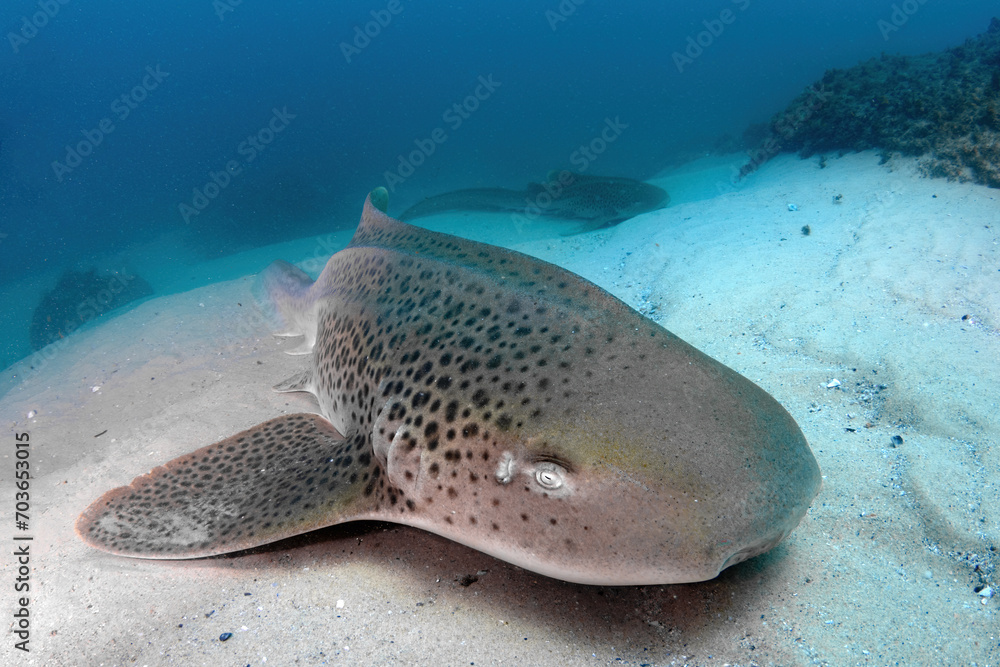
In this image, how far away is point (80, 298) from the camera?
56.6ft

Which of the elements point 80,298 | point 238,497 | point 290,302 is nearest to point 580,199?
point 290,302

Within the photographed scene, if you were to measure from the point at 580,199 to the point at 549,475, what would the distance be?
38.6 feet

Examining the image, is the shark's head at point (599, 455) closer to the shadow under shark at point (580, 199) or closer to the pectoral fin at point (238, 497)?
the pectoral fin at point (238, 497)

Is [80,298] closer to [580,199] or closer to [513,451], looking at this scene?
[580,199]

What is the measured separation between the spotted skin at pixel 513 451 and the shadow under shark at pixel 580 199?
31.0 feet

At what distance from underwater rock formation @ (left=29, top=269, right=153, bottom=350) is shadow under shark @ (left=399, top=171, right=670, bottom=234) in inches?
440

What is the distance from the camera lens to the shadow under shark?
1231 cm

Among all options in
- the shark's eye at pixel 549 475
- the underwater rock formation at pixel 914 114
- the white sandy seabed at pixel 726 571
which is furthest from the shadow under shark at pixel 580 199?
the shark's eye at pixel 549 475

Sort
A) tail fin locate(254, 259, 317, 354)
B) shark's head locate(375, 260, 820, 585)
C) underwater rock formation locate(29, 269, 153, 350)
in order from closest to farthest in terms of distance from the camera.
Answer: shark's head locate(375, 260, 820, 585) < tail fin locate(254, 259, 317, 354) < underwater rock formation locate(29, 269, 153, 350)

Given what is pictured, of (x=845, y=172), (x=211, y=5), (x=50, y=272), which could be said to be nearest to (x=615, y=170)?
(x=845, y=172)

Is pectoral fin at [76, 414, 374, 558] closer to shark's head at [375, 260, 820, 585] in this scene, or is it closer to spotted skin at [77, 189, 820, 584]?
spotted skin at [77, 189, 820, 584]

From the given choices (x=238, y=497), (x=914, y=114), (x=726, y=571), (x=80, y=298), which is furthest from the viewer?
(x=80, y=298)

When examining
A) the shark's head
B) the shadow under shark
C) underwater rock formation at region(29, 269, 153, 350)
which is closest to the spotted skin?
the shark's head

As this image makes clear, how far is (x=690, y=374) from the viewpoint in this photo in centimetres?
224
